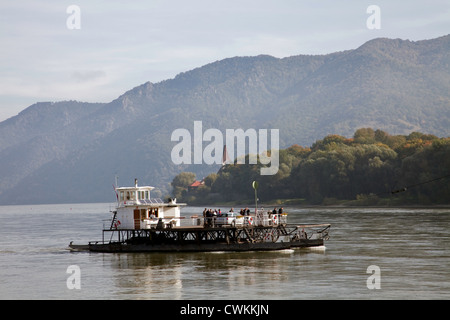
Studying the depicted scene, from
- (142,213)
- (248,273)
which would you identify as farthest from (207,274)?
(142,213)

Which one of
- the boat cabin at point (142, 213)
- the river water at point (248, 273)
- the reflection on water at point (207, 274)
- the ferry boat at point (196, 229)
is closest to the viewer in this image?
the river water at point (248, 273)

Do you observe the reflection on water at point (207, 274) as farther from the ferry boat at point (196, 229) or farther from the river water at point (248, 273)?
the ferry boat at point (196, 229)

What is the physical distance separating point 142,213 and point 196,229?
24.2ft

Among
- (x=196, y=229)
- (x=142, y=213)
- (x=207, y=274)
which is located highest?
(x=142, y=213)

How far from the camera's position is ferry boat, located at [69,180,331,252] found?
68.8 meters

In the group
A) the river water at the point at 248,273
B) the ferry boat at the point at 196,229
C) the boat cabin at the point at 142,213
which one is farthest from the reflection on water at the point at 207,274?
the boat cabin at the point at 142,213

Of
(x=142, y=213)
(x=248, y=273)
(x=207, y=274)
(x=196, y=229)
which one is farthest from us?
(x=142, y=213)

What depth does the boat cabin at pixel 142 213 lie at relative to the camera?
7244cm

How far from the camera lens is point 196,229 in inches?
2709

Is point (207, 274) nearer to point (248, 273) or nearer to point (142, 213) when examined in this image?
point (248, 273)

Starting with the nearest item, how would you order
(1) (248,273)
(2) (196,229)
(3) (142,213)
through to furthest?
(1) (248,273) → (2) (196,229) → (3) (142,213)

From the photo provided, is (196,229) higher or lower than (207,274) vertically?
higher

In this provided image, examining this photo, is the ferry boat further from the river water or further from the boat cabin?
the river water
